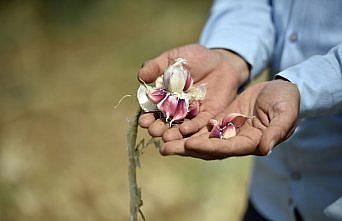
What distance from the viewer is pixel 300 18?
883 millimetres

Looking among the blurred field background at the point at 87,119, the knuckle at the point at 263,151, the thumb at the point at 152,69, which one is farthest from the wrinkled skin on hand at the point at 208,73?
the blurred field background at the point at 87,119

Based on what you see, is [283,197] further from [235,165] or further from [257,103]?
[235,165]

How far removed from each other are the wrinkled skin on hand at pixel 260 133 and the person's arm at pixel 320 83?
21 millimetres

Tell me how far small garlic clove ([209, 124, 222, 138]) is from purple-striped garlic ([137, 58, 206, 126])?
0.06 meters

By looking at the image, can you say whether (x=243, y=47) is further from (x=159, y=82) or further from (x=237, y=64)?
(x=159, y=82)

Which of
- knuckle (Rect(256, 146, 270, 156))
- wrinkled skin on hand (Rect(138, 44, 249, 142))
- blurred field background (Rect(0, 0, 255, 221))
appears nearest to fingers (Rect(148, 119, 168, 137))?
wrinkled skin on hand (Rect(138, 44, 249, 142))

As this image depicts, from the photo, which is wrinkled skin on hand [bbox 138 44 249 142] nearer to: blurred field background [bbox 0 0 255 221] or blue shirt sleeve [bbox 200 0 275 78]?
blue shirt sleeve [bbox 200 0 275 78]

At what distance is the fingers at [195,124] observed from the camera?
30.4 inches

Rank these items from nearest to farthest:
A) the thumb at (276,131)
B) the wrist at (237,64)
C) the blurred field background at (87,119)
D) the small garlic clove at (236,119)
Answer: the thumb at (276,131) < the small garlic clove at (236,119) < the wrist at (237,64) < the blurred field background at (87,119)

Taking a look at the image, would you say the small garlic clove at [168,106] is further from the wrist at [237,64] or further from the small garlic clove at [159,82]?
the wrist at [237,64]

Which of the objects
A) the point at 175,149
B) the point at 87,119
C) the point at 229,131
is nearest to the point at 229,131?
the point at 229,131

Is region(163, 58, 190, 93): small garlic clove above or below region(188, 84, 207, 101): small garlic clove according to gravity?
above

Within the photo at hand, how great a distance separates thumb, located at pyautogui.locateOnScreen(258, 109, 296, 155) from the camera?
69 centimetres

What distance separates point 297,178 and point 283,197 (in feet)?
0.21
